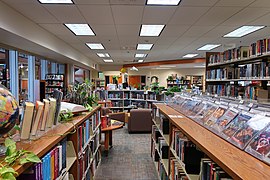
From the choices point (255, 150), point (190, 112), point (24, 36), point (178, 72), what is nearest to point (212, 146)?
point (255, 150)

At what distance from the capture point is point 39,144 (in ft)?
4.41

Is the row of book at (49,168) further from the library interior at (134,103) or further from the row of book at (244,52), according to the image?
the row of book at (244,52)

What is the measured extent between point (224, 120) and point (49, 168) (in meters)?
1.33

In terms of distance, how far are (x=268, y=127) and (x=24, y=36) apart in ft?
14.0

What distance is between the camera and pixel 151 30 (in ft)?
17.4

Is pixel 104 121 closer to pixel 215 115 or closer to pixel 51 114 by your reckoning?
pixel 51 114

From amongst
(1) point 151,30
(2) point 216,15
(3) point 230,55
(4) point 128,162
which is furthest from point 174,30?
(4) point 128,162

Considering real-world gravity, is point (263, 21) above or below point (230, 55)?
above

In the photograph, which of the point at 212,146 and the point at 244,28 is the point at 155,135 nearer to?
the point at 212,146

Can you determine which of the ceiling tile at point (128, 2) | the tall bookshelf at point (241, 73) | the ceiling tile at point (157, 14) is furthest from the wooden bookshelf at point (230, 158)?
the ceiling tile at point (157, 14)

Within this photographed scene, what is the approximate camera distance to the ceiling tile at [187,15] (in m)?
3.74

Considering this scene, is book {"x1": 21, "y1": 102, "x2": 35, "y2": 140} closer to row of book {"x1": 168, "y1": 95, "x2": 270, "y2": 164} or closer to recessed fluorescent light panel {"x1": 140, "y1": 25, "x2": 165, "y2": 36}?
row of book {"x1": 168, "y1": 95, "x2": 270, "y2": 164}

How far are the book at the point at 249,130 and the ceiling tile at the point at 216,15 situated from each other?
290 cm

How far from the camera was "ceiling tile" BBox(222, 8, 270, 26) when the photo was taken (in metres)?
3.81
